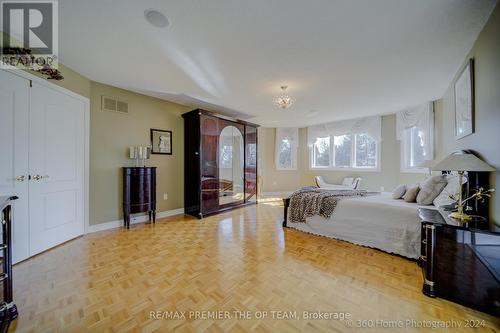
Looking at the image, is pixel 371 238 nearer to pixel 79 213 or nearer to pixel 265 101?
pixel 265 101

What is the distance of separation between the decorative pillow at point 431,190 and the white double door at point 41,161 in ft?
15.9

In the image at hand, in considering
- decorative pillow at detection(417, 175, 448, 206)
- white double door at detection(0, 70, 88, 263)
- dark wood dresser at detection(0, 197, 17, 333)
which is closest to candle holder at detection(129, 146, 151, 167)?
white double door at detection(0, 70, 88, 263)

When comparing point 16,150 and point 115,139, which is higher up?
point 115,139

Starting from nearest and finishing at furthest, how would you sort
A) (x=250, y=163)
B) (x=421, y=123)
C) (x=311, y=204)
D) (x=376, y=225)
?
1. (x=376, y=225)
2. (x=311, y=204)
3. (x=421, y=123)
4. (x=250, y=163)

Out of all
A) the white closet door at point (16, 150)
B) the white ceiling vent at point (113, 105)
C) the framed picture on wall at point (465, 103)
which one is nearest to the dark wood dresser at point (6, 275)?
the white closet door at point (16, 150)

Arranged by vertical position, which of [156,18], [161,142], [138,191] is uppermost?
[156,18]

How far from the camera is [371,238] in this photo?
2637 mm

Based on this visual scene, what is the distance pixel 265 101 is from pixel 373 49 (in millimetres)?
2200

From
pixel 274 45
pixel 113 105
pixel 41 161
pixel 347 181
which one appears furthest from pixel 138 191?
pixel 347 181

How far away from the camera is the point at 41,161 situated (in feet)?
8.08

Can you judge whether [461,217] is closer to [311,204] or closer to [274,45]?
[311,204]

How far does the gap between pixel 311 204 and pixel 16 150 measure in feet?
12.6

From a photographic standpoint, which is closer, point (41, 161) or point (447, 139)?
point (41, 161)

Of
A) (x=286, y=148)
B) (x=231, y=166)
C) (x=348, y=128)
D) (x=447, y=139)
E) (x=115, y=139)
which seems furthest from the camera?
(x=286, y=148)
